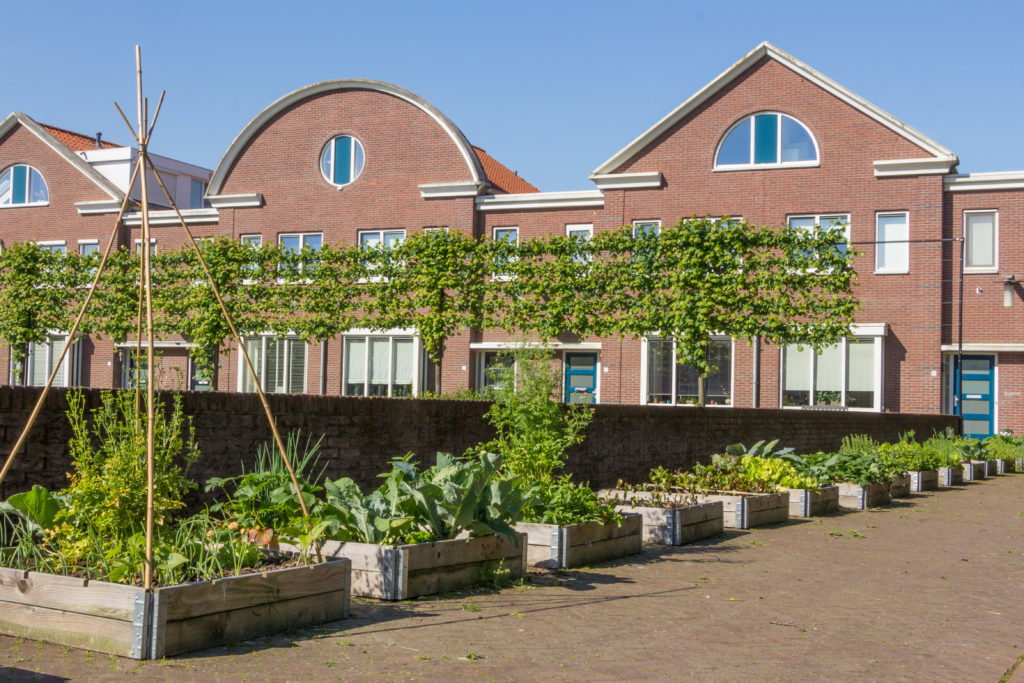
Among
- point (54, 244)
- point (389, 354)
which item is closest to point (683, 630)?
point (389, 354)

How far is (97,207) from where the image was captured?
3456 cm

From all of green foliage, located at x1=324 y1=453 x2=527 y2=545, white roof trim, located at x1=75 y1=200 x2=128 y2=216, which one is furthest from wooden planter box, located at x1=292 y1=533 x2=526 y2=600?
white roof trim, located at x1=75 y1=200 x2=128 y2=216

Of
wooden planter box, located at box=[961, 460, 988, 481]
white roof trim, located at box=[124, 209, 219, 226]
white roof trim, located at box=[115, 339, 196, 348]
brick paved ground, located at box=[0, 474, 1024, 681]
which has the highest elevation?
white roof trim, located at box=[124, 209, 219, 226]

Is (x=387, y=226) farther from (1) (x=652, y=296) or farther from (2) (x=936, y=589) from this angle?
(2) (x=936, y=589)

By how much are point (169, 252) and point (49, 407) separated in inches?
923

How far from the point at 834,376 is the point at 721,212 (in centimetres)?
544

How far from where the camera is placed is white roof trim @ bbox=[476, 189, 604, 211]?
96.2 feet

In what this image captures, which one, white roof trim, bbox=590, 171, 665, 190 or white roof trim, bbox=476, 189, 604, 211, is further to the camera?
white roof trim, bbox=476, 189, 604, 211

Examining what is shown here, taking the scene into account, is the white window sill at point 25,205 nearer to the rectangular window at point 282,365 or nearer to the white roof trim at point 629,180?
the rectangular window at point 282,365

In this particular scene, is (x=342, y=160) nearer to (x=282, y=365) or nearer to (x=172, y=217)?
(x=172, y=217)

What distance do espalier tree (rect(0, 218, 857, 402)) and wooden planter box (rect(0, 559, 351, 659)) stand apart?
16.5 m

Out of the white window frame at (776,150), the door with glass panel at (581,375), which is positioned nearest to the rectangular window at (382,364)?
the door with glass panel at (581,375)

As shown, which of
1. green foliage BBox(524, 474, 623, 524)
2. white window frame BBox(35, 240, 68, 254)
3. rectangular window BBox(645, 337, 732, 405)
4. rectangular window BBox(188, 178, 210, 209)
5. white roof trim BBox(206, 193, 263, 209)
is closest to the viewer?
green foliage BBox(524, 474, 623, 524)

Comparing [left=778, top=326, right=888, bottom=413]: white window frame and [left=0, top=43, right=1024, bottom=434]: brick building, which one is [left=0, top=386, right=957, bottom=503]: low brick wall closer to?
[left=778, top=326, right=888, bottom=413]: white window frame
